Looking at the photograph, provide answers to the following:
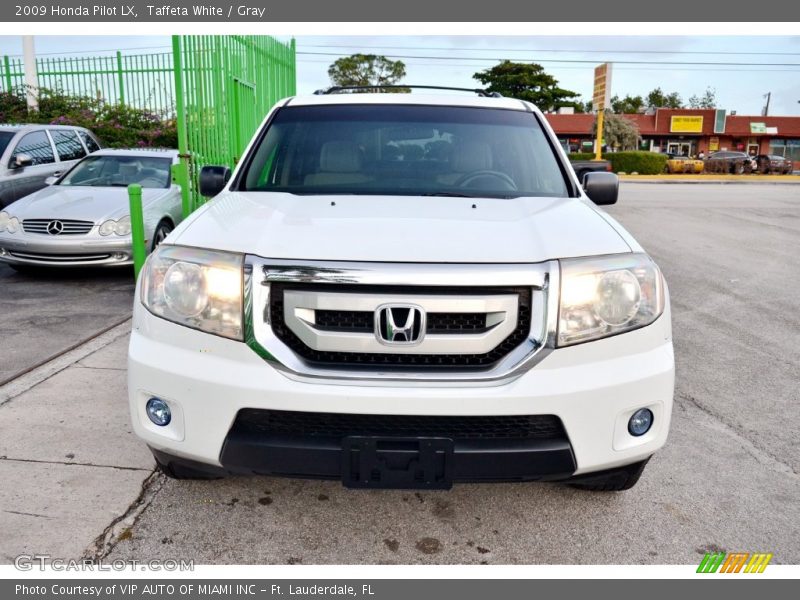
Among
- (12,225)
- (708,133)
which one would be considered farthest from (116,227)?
(708,133)

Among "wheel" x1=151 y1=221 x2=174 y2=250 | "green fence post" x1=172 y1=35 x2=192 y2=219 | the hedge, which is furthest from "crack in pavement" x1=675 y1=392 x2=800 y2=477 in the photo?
the hedge

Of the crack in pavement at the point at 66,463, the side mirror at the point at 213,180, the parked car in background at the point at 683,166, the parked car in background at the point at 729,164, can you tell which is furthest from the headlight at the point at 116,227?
the parked car in background at the point at 729,164

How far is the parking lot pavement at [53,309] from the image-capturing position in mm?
4930

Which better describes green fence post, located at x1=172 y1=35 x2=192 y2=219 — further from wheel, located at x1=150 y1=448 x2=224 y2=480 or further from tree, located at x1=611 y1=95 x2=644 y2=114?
tree, located at x1=611 y1=95 x2=644 y2=114

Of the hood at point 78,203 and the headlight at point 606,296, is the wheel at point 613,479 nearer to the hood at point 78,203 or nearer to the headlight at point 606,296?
the headlight at point 606,296

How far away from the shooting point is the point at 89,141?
11.5 m

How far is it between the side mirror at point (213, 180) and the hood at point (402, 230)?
2.22ft

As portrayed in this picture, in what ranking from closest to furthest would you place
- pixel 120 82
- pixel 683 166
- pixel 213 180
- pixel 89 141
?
1. pixel 213 180
2. pixel 89 141
3. pixel 120 82
4. pixel 683 166

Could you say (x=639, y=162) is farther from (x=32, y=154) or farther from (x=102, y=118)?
(x=32, y=154)

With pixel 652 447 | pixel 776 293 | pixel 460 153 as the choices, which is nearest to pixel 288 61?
pixel 776 293

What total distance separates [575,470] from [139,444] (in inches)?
84.3

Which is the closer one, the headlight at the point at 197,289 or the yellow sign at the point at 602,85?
the headlight at the point at 197,289

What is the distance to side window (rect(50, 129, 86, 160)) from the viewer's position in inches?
415

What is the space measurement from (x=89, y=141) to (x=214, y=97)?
4.07m
